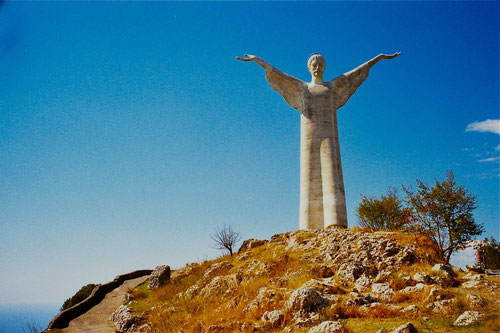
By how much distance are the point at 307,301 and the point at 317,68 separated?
13.5 metres

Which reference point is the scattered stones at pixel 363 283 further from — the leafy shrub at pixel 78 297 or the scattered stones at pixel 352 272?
the leafy shrub at pixel 78 297

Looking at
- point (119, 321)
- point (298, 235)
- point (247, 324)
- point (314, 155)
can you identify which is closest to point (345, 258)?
point (298, 235)

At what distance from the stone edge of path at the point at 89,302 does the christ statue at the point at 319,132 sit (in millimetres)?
11081

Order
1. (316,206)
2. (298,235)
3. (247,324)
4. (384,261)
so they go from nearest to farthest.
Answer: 1. (247,324)
2. (384,261)
3. (298,235)
4. (316,206)

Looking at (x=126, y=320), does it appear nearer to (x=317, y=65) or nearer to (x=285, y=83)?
(x=285, y=83)

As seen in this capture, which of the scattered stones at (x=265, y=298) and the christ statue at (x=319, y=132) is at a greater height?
the christ statue at (x=319, y=132)

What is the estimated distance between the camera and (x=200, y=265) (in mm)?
22688

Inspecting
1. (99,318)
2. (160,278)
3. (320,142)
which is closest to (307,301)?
(320,142)

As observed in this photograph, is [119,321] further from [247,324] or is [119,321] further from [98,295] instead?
[247,324]

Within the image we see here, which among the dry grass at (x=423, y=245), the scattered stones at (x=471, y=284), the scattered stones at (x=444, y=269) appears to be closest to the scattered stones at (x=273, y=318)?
the scattered stones at (x=444, y=269)

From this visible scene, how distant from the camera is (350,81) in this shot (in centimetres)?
2070

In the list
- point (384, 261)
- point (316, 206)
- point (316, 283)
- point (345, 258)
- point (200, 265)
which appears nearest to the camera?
point (316, 283)

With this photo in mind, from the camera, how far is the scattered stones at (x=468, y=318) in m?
8.06

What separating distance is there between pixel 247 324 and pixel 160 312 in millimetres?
6186
